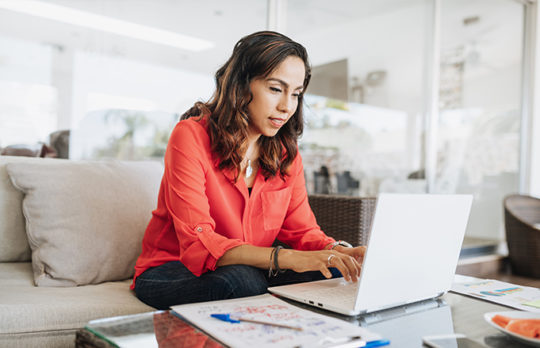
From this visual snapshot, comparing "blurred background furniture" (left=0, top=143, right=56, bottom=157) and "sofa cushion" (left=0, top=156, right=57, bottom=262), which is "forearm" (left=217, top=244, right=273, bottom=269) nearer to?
"sofa cushion" (left=0, top=156, right=57, bottom=262)

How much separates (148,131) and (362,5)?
1994 mm

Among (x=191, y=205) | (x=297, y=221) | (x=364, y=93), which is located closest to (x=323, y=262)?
(x=191, y=205)

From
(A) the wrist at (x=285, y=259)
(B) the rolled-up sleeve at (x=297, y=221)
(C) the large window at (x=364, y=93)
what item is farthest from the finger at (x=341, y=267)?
(C) the large window at (x=364, y=93)

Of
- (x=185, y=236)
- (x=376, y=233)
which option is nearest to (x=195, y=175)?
(x=185, y=236)

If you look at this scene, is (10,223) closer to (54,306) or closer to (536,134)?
(54,306)

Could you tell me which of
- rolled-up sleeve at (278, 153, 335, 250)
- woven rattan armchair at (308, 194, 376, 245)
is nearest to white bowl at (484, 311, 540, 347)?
rolled-up sleeve at (278, 153, 335, 250)

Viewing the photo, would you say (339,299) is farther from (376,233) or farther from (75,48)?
(75,48)

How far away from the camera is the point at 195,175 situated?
1.32 metres

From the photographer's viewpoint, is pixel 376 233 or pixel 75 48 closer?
pixel 376 233

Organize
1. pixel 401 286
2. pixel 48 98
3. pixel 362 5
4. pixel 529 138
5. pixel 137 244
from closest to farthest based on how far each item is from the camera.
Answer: pixel 401 286
pixel 137 244
pixel 48 98
pixel 362 5
pixel 529 138

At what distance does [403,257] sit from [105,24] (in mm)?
2050

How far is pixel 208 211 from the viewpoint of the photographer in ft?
4.24

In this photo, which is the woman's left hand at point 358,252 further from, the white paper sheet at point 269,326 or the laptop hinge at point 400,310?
the white paper sheet at point 269,326

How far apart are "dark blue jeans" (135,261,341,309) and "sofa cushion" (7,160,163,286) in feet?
0.85
